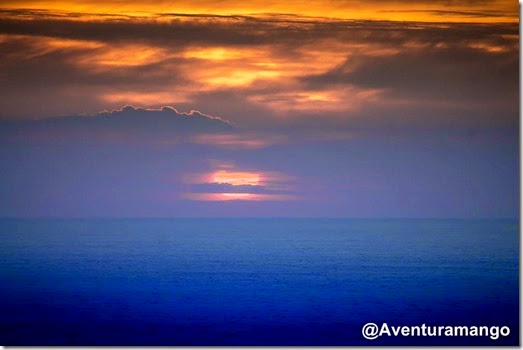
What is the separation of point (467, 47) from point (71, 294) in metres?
4.73

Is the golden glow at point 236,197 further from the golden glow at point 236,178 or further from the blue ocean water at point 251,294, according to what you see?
the blue ocean water at point 251,294

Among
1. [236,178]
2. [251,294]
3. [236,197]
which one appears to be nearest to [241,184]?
[236,178]

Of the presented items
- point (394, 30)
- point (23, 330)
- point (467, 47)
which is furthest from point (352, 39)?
point (23, 330)

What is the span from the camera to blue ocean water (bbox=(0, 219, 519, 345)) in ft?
20.9

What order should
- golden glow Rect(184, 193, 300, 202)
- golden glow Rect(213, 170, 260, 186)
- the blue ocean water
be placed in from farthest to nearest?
golden glow Rect(184, 193, 300, 202) → golden glow Rect(213, 170, 260, 186) → the blue ocean water

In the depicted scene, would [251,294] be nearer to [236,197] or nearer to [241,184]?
[236,197]

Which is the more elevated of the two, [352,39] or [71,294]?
[352,39]

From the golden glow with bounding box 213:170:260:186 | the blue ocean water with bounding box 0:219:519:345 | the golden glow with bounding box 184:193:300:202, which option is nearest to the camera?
the blue ocean water with bounding box 0:219:519:345

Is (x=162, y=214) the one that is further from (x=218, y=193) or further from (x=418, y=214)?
(x=418, y=214)

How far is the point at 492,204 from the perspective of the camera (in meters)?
6.82

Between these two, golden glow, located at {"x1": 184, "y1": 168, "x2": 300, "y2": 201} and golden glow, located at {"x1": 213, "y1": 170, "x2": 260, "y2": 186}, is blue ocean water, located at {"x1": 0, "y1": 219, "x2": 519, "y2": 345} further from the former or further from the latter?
golden glow, located at {"x1": 213, "y1": 170, "x2": 260, "y2": 186}

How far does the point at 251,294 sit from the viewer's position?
8250 mm

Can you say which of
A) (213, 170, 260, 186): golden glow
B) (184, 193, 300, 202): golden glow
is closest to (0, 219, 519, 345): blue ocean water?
(184, 193, 300, 202): golden glow

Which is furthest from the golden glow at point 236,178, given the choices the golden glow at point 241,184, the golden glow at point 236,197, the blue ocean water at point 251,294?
the blue ocean water at point 251,294
